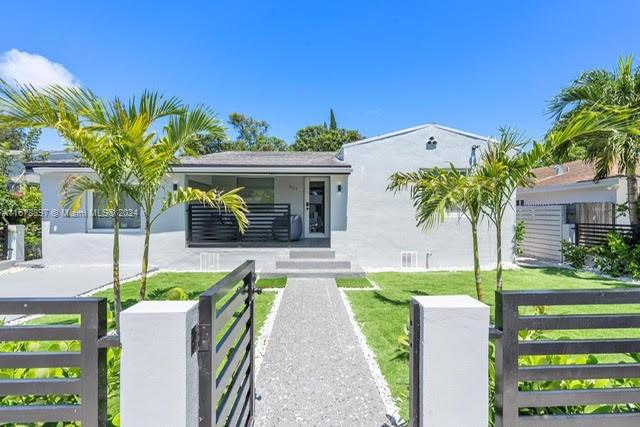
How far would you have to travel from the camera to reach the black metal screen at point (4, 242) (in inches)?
447

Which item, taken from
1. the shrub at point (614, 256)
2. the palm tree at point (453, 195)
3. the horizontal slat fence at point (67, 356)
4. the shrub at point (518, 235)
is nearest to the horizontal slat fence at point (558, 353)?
the horizontal slat fence at point (67, 356)

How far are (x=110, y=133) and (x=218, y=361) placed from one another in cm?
466

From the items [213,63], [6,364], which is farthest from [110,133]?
[213,63]

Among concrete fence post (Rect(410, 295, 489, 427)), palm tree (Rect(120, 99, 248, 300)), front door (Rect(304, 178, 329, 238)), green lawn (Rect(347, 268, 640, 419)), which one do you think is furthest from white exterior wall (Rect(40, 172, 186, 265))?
concrete fence post (Rect(410, 295, 489, 427))

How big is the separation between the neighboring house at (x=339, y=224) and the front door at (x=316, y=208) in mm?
2156

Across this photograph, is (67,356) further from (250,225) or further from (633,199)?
(633,199)

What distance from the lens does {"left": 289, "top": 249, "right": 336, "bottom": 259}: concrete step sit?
11.1m

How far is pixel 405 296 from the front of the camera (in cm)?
789

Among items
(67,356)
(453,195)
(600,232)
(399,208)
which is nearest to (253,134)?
(399,208)

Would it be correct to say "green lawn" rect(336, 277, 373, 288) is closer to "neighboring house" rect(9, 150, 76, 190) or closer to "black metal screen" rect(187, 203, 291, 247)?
"black metal screen" rect(187, 203, 291, 247)

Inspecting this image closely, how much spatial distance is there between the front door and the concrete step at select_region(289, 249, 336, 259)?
3.55m

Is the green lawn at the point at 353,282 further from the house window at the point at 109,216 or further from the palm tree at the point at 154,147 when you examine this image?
the house window at the point at 109,216

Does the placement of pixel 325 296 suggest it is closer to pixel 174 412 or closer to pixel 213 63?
pixel 174 412

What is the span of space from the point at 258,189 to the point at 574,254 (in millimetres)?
13078
